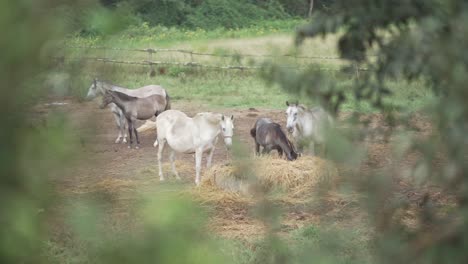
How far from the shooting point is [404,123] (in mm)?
2051

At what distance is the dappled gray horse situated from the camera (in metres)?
12.5

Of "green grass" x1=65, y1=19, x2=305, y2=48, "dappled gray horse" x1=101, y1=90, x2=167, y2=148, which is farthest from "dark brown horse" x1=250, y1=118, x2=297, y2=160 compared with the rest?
"green grass" x1=65, y1=19, x2=305, y2=48

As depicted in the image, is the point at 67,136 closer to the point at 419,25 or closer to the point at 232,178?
the point at 419,25

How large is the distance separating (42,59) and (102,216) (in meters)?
0.17

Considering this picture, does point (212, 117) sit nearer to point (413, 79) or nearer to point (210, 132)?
point (210, 132)

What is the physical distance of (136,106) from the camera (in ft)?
41.6

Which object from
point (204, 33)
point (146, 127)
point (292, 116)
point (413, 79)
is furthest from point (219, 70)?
point (413, 79)

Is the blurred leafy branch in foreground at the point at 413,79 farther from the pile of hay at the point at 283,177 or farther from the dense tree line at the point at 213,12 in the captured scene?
the dense tree line at the point at 213,12

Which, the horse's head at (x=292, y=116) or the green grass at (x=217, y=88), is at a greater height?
the horse's head at (x=292, y=116)

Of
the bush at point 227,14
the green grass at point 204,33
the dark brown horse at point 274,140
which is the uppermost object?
the bush at point 227,14

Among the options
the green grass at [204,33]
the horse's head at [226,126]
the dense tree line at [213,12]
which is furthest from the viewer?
the dense tree line at [213,12]

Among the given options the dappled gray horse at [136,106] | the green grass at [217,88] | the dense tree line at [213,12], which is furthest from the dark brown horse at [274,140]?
the dense tree line at [213,12]

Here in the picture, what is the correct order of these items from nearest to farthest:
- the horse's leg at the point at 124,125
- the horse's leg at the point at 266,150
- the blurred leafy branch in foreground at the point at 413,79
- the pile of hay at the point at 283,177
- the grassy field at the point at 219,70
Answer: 1. the blurred leafy branch in foreground at the point at 413,79
2. the pile of hay at the point at 283,177
3. the horse's leg at the point at 266,150
4. the horse's leg at the point at 124,125
5. the grassy field at the point at 219,70

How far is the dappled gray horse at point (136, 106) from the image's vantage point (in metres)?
12.5
